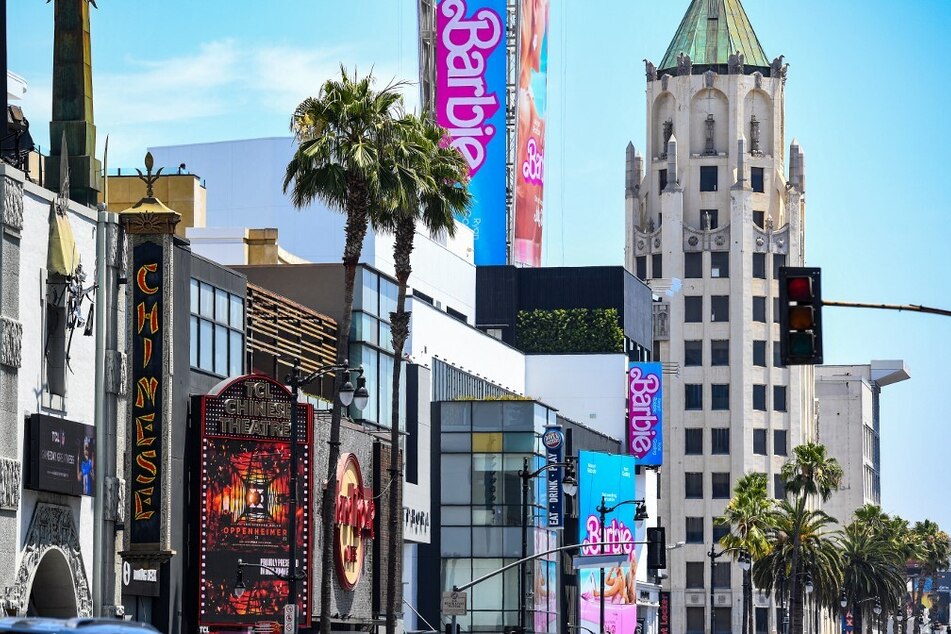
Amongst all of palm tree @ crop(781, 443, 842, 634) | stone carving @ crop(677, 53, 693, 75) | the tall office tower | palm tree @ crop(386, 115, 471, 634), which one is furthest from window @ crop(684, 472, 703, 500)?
palm tree @ crop(386, 115, 471, 634)

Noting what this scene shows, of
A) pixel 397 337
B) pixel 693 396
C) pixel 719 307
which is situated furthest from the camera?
pixel 719 307

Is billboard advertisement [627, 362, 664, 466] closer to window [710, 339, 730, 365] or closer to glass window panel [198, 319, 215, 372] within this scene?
window [710, 339, 730, 365]

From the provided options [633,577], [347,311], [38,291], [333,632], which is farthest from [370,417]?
[633,577]

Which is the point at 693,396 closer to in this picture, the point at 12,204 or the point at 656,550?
the point at 656,550

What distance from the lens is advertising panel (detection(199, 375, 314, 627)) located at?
188 feet

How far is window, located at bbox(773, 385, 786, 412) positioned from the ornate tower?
125286mm

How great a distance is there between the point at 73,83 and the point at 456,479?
3997 cm

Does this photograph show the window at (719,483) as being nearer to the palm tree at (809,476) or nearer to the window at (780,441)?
the window at (780,441)

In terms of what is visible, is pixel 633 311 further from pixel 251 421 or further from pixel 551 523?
pixel 251 421

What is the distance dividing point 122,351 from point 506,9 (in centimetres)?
7169

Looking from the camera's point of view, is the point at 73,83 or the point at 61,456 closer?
the point at 61,456

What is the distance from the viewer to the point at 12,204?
45.9 m

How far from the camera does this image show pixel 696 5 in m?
184

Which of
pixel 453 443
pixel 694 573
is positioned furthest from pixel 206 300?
pixel 694 573
